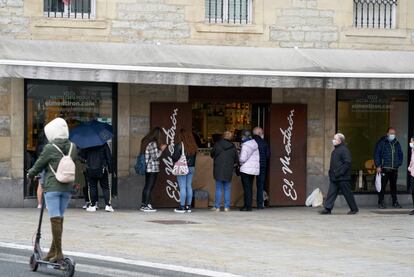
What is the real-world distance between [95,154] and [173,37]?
294cm

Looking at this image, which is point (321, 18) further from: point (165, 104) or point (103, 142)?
point (103, 142)

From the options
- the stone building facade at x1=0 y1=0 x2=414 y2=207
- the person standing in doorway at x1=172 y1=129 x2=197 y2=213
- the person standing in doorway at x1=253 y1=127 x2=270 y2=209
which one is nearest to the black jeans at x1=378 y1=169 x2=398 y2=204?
the stone building facade at x1=0 y1=0 x2=414 y2=207

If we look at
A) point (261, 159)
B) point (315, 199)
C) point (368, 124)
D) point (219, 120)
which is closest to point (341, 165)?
point (315, 199)

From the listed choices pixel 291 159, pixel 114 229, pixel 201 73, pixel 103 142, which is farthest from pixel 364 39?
pixel 114 229

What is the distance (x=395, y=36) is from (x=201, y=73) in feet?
16.5

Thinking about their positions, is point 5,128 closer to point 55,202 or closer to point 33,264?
point 33,264

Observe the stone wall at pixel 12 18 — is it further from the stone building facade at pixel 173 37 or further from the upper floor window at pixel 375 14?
the upper floor window at pixel 375 14

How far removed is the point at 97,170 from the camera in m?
17.0

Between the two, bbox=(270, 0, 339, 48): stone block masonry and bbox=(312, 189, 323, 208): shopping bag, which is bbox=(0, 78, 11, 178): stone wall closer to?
bbox=(270, 0, 339, 48): stone block masonry

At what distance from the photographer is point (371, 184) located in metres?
19.8

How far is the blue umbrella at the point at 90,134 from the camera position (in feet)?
55.7

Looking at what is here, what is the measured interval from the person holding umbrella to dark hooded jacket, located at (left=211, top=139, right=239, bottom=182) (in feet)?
6.83

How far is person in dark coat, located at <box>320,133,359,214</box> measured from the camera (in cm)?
1778

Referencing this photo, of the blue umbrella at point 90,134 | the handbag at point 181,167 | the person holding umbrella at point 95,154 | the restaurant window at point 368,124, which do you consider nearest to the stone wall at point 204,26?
the restaurant window at point 368,124
